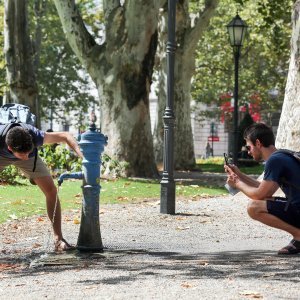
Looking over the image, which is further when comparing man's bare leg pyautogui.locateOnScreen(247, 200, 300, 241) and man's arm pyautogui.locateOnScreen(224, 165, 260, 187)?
man's bare leg pyautogui.locateOnScreen(247, 200, 300, 241)

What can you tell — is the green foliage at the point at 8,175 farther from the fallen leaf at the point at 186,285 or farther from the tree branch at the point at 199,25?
the tree branch at the point at 199,25

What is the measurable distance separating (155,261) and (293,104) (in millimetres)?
9360

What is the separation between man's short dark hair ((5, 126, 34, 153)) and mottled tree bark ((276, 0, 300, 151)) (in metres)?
9.53

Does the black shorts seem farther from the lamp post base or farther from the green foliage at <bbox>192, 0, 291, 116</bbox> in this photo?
the green foliage at <bbox>192, 0, 291, 116</bbox>

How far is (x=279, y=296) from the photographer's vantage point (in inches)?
243

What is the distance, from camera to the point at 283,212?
842 centimetres

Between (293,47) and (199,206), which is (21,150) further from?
(293,47)

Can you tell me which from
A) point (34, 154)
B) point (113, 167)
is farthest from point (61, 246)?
Answer: point (113, 167)

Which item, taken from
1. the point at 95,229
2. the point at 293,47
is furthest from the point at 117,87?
the point at 95,229

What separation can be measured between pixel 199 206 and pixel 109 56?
8317 mm

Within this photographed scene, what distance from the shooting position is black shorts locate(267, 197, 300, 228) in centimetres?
839

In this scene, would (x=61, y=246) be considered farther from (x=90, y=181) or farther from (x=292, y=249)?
(x=292, y=249)

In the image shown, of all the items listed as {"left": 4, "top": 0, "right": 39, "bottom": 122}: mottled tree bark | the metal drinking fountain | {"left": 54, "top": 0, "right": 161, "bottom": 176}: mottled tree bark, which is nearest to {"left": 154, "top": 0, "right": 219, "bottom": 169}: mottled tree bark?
{"left": 4, "top": 0, "right": 39, "bottom": 122}: mottled tree bark

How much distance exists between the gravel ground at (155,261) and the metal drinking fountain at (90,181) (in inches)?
6.7
